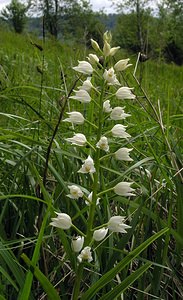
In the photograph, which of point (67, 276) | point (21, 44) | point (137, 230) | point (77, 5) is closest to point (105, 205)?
point (137, 230)

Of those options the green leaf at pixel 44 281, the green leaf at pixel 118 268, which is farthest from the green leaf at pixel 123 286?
the green leaf at pixel 44 281

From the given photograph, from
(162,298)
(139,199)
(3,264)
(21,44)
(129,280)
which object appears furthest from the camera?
(21,44)

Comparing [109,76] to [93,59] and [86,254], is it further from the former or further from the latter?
[86,254]

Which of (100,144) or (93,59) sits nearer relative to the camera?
(100,144)

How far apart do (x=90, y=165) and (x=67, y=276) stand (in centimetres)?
83

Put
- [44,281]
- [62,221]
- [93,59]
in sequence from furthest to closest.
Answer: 1. [93,59]
2. [62,221]
3. [44,281]

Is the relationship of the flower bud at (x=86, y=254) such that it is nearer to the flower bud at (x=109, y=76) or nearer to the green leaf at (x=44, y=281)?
the green leaf at (x=44, y=281)

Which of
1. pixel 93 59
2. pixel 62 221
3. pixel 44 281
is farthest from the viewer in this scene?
pixel 93 59

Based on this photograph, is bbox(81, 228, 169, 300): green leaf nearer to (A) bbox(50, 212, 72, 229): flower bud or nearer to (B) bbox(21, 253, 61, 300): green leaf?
(B) bbox(21, 253, 61, 300): green leaf

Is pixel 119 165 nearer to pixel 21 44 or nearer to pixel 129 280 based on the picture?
pixel 129 280

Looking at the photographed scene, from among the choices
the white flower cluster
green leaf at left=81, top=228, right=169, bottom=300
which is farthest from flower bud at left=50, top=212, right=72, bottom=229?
green leaf at left=81, top=228, right=169, bottom=300

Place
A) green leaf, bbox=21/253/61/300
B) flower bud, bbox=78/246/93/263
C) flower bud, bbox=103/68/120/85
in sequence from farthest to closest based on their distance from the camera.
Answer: flower bud, bbox=103/68/120/85 < flower bud, bbox=78/246/93/263 < green leaf, bbox=21/253/61/300

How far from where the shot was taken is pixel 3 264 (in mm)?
2125

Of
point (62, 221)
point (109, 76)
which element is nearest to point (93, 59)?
point (109, 76)
